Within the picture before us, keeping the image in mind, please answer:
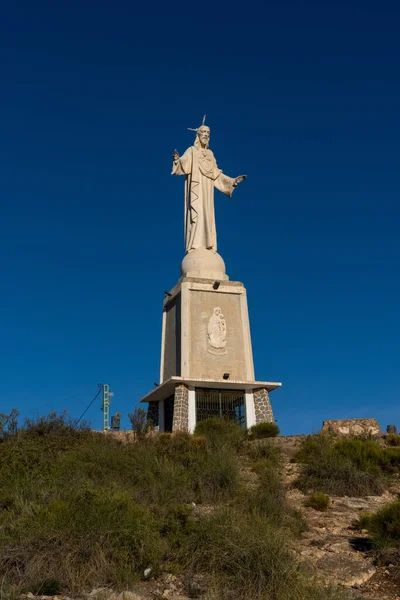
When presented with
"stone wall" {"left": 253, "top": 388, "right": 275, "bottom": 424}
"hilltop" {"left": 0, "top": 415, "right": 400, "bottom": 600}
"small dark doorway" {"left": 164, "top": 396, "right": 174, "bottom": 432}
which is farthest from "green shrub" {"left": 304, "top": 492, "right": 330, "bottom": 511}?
"small dark doorway" {"left": 164, "top": 396, "right": 174, "bottom": 432}

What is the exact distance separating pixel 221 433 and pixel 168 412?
18.3ft

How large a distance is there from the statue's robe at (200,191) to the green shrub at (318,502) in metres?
14.4

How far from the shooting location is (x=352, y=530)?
10117 mm

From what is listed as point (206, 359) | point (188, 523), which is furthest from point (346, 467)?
point (206, 359)

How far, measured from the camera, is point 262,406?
70.7 feet

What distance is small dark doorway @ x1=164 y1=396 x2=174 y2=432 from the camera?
2225 cm

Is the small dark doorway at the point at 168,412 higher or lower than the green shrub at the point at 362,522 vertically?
higher

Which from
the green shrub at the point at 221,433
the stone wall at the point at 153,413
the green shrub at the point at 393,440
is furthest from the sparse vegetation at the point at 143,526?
the stone wall at the point at 153,413

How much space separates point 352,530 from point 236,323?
13140 mm

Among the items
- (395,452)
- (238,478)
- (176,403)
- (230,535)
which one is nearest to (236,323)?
(176,403)

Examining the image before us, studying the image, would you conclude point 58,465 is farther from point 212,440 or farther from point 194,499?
point 212,440

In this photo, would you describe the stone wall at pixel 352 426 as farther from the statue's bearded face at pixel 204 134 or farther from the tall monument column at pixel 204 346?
the statue's bearded face at pixel 204 134

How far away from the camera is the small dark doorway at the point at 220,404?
70.3 feet

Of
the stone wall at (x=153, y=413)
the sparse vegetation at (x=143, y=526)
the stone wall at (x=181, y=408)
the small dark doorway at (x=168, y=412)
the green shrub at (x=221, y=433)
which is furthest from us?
the stone wall at (x=153, y=413)
